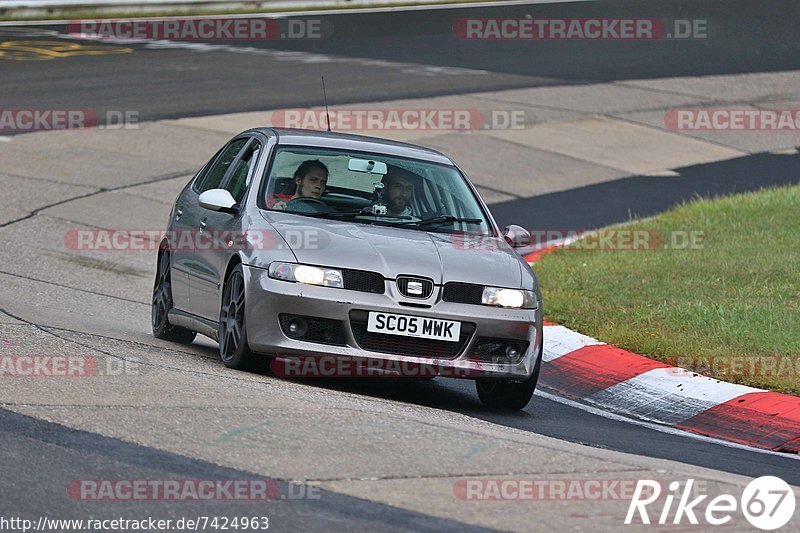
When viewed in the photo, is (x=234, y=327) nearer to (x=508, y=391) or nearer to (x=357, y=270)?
(x=357, y=270)

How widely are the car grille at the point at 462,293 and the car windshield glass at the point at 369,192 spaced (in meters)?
0.80

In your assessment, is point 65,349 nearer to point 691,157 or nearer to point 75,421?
point 75,421

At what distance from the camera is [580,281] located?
1290cm

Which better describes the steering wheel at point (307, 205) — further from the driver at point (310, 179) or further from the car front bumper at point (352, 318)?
the car front bumper at point (352, 318)

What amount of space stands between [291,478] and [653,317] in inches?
225

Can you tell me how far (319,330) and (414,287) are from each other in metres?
0.57

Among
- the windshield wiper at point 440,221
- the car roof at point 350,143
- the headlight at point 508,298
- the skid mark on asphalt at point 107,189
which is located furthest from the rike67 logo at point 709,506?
the skid mark on asphalt at point 107,189

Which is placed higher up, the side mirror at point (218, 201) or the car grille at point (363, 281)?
the side mirror at point (218, 201)

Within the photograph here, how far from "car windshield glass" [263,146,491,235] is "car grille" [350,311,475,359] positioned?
0.98 m

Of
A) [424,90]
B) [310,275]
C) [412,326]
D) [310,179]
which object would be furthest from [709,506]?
[424,90]

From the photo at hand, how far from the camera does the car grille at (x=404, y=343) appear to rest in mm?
8230

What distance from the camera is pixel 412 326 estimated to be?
27.1 ft

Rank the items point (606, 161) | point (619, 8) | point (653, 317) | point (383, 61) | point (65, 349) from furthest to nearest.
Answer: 1. point (619, 8)
2. point (383, 61)
3. point (606, 161)
4. point (653, 317)
5. point (65, 349)

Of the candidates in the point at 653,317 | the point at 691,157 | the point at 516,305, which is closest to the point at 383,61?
the point at 691,157
